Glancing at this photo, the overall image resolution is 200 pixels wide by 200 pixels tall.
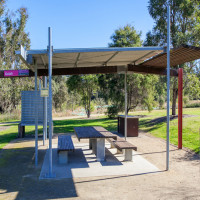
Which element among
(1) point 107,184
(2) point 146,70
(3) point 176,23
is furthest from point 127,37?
(1) point 107,184

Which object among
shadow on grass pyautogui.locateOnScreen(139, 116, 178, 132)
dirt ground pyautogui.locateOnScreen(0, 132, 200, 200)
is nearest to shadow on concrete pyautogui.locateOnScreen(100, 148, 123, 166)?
dirt ground pyautogui.locateOnScreen(0, 132, 200, 200)

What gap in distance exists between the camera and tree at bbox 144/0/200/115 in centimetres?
1598

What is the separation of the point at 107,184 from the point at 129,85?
43.8 feet

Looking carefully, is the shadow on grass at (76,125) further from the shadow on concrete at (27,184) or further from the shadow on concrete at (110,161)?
the shadow on concrete at (27,184)

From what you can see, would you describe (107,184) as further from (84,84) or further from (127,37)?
(84,84)

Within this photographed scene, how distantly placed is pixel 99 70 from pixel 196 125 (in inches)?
231

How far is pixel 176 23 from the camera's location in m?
17.4

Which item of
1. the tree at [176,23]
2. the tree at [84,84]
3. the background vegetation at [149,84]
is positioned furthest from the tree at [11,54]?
the tree at [176,23]

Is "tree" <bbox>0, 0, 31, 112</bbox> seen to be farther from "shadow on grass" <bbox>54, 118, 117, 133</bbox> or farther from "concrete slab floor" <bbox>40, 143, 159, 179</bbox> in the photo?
"concrete slab floor" <bbox>40, 143, 159, 179</bbox>

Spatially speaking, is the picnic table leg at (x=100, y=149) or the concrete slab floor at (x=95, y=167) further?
the picnic table leg at (x=100, y=149)

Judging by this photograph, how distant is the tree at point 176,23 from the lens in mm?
15977

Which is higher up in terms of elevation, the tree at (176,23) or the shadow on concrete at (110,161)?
the tree at (176,23)

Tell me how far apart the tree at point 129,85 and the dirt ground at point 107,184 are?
1137 cm

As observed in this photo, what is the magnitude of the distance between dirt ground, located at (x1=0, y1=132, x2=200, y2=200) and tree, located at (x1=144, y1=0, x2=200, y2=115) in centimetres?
1091
